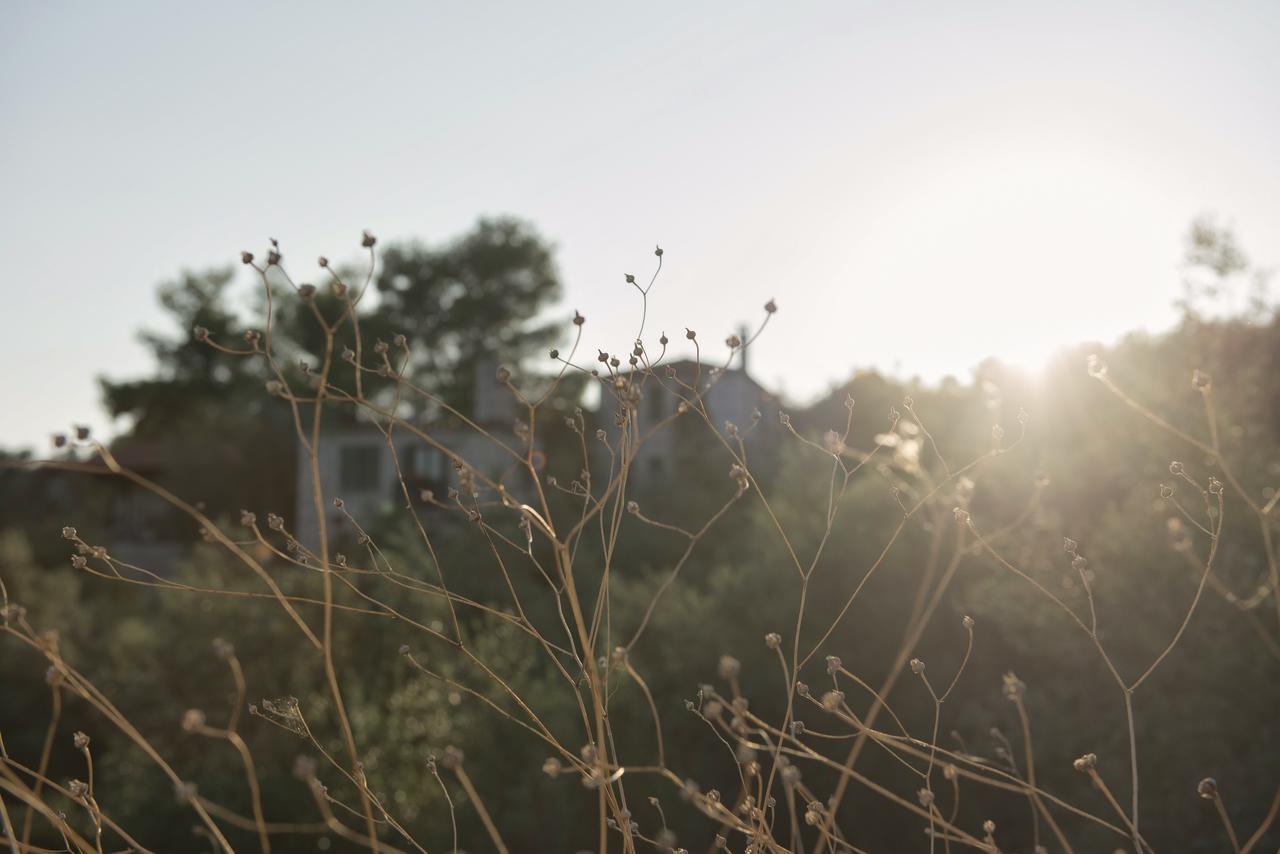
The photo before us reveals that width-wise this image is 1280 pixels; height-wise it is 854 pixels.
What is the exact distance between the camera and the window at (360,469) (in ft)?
102

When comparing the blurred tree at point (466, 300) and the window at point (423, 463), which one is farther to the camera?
the blurred tree at point (466, 300)

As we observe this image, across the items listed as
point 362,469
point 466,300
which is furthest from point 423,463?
point 466,300

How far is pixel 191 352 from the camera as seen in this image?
42.7 metres

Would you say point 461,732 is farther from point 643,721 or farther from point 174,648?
point 174,648

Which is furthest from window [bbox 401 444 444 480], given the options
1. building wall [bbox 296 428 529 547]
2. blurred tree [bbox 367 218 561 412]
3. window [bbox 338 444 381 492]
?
blurred tree [bbox 367 218 561 412]

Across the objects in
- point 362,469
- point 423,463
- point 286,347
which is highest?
point 286,347

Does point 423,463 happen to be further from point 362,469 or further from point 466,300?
point 466,300

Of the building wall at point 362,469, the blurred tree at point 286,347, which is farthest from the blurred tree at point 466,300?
the building wall at point 362,469

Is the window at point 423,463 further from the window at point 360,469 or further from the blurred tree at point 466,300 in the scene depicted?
the blurred tree at point 466,300

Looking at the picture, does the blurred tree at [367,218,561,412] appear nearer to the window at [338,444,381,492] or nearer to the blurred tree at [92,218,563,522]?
the blurred tree at [92,218,563,522]

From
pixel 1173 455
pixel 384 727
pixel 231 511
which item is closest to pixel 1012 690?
pixel 1173 455

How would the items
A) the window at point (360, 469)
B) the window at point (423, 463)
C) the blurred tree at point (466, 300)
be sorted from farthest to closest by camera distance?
the blurred tree at point (466, 300) < the window at point (360, 469) < the window at point (423, 463)

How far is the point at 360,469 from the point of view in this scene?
31391mm

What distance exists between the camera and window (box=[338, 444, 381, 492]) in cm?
3114
